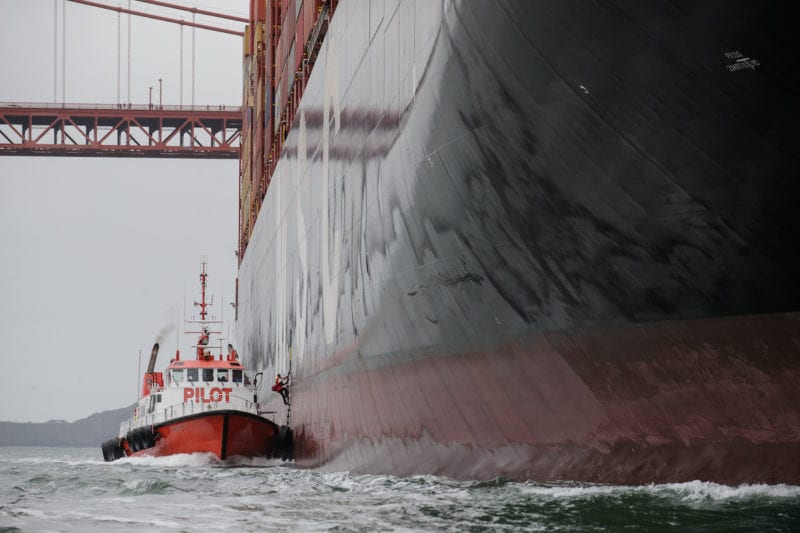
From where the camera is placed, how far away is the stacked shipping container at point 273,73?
18922 millimetres

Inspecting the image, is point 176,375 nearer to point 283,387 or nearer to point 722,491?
point 283,387

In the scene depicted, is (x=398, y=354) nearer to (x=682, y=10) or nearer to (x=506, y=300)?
(x=506, y=300)

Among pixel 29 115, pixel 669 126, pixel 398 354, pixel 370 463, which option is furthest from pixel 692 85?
pixel 29 115

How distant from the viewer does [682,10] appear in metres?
6.71

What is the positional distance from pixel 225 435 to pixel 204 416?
577 millimetres

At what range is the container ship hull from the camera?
6.64 m

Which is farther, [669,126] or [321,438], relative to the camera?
[321,438]

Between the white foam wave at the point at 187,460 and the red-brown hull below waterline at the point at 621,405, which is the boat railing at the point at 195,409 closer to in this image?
the white foam wave at the point at 187,460

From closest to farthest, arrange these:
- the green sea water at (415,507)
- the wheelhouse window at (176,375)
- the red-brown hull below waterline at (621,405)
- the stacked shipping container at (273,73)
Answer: the green sea water at (415,507) < the red-brown hull below waterline at (621,405) < the stacked shipping container at (273,73) < the wheelhouse window at (176,375)

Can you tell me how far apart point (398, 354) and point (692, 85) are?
508 centimetres

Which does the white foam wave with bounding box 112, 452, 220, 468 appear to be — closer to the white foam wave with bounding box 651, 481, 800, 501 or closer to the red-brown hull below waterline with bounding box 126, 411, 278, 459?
the red-brown hull below waterline with bounding box 126, 411, 278, 459

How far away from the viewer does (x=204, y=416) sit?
63.4 feet

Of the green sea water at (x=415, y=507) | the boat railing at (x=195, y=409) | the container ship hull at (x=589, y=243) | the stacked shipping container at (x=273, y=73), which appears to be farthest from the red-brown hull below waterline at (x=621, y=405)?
the boat railing at (x=195, y=409)

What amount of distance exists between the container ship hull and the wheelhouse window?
1168 cm
